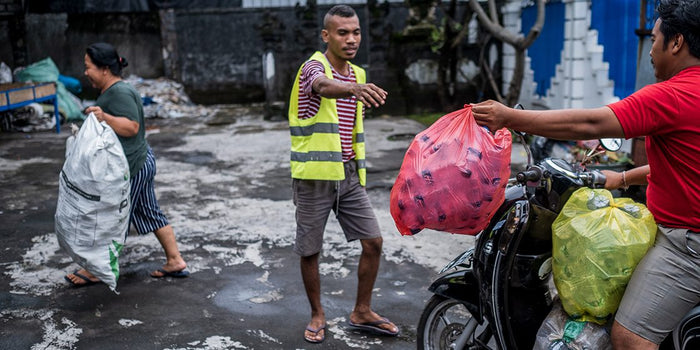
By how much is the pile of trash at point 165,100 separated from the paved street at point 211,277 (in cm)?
564

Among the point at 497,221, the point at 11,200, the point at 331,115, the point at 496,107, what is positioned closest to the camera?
the point at 496,107

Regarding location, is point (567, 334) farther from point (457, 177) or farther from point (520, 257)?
point (457, 177)

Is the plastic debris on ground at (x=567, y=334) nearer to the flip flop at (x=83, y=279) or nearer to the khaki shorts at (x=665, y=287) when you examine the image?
the khaki shorts at (x=665, y=287)

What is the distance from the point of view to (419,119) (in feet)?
41.3

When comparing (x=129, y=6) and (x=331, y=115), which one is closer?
(x=331, y=115)

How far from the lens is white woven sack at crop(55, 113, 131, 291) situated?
420 centimetres

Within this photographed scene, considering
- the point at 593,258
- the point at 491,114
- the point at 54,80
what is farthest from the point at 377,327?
the point at 54,80

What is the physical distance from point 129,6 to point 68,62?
186 cm

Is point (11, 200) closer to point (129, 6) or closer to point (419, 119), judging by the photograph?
point (419, 119)

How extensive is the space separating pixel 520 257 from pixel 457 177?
472mm

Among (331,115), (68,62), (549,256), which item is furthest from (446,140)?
(68,62)

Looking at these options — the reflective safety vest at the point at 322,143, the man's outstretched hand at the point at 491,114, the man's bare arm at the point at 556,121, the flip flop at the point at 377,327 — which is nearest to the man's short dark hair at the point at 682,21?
the man's bare arm at the point at 556,121

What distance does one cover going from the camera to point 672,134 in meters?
2.22

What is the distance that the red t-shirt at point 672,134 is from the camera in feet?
7.07
